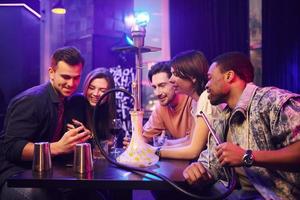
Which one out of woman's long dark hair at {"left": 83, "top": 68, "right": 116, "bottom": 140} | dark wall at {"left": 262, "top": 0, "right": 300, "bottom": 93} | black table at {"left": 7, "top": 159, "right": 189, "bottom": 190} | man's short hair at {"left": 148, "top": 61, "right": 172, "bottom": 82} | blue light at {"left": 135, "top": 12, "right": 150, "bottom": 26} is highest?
dark wall at {"left": 262, "top": 0, "right": 300, "bottom": 93}

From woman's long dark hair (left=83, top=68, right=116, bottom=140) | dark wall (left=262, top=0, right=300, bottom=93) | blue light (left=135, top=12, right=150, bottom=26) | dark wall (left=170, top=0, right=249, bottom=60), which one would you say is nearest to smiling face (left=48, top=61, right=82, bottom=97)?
woman's long dark hair (left=83, top=68, right=116, bottom=140)

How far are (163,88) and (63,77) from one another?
2.73 feet

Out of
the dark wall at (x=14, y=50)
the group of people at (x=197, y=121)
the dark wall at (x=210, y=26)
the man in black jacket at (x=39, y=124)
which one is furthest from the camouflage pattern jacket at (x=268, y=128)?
the dark wall at (x=14, y=50)

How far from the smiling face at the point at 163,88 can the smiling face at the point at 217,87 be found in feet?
2.87

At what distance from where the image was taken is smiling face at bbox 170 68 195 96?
2619mm

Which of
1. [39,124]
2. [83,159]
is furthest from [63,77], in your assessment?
[83,159]

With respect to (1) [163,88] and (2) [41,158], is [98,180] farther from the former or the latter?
(1) [163,88]

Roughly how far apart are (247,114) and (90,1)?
15.4ft

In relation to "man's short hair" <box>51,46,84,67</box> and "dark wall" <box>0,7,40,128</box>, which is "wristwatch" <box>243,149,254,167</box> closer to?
"man's short hair" <box>51,46,84,67</box>

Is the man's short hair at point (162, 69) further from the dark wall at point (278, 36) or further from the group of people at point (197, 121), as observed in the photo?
the dark wall at point (278, 36)

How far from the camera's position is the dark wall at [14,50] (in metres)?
5.21

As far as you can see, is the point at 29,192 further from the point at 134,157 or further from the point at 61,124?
the point at 61,124

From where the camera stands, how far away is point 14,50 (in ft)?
17.5

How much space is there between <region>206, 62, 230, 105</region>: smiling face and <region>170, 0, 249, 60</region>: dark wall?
3.75m
